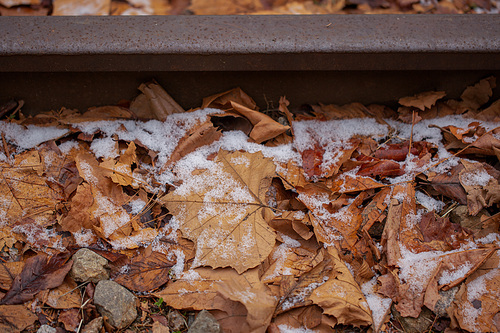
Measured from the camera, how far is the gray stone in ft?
5.87

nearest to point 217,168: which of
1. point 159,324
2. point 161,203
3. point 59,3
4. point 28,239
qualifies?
point 161,203

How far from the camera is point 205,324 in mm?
1705

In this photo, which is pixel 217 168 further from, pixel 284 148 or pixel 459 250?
pixel 459 250

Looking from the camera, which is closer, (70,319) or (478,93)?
(70,319)

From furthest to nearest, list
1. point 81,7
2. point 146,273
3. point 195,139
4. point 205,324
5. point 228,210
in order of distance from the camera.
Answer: point 81,7
point 195,139
point 228,210
point 146,273
point 205,324

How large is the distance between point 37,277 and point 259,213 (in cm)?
111

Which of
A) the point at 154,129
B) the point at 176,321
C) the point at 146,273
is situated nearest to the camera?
the point at 176,321

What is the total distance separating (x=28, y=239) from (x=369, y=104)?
2.19 m

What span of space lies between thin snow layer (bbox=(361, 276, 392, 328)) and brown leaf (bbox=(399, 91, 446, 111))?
47.1 inches

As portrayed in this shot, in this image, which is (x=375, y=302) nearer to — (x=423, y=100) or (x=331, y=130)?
(x=331, y=130)

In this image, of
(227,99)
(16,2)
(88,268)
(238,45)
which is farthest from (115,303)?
(16,2)

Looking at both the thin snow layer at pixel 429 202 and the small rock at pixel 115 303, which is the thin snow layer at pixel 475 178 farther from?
the small rock at pixel 115 303

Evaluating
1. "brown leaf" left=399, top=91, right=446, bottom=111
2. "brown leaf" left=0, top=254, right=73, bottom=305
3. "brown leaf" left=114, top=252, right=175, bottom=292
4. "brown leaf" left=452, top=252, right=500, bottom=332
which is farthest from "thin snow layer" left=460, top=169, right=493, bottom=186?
"brown leaf" left=0, top=254, right=73, bottom=305

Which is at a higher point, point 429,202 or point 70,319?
point 429,202
